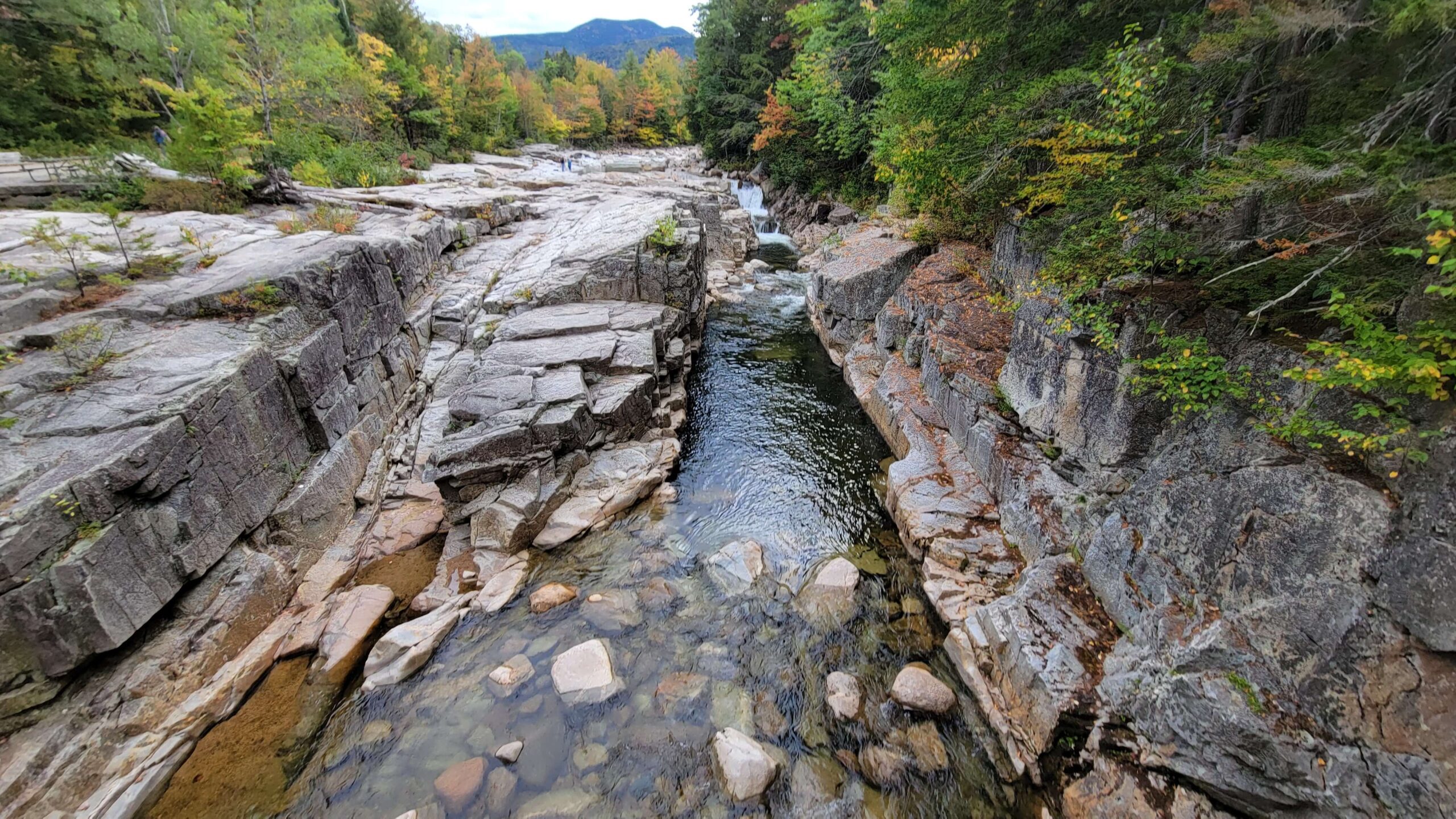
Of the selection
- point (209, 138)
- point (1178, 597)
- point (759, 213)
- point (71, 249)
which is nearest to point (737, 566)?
point (1178, 597)

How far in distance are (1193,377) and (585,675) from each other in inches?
322

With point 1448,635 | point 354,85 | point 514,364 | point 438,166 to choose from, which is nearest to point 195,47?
point 354,85

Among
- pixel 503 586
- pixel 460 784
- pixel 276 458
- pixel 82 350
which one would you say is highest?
pixel 82 350

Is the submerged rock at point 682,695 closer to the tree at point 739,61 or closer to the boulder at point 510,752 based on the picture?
the boulder at point 510,752

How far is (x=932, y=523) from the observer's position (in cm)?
901

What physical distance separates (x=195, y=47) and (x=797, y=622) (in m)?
31.2

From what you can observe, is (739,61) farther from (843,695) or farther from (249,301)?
(843,695)

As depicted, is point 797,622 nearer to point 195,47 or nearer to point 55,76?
point 55,76

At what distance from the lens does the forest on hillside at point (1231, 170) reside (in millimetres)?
3816

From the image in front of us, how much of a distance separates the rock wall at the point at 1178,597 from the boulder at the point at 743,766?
2.75 m

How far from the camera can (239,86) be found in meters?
21.4

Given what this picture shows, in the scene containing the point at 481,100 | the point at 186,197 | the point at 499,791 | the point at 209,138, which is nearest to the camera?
the point at 499,791

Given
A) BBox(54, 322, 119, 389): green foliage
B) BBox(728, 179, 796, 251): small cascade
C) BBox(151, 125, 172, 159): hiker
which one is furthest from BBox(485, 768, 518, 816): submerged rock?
BBox(728, 179, 796, 251): small cascade

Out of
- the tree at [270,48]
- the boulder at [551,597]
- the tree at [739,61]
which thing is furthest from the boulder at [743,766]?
the tree at [739,61]
